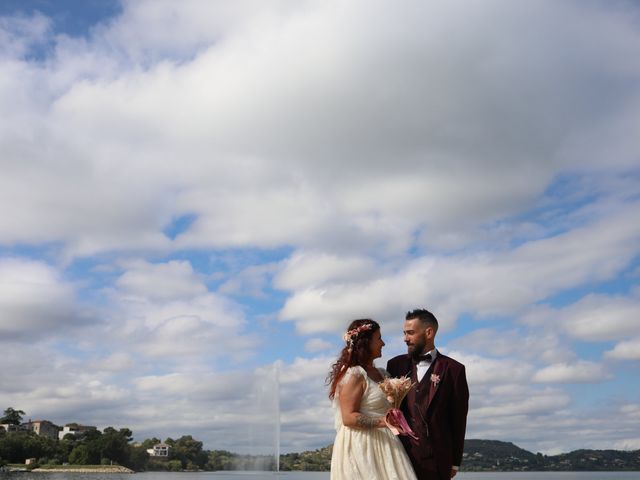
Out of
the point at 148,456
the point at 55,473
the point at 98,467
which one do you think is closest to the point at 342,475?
the point at 55,473

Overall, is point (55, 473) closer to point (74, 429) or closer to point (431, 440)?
point (74, 429)

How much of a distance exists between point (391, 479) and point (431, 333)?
143 cm

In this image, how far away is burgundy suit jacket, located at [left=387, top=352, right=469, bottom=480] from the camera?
273 inches

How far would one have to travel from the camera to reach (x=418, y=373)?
7.28 meters

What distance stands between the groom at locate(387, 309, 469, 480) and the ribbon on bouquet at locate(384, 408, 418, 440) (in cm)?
22

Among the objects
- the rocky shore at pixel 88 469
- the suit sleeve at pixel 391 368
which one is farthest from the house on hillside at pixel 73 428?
the suit sleeve at pixel 391 368

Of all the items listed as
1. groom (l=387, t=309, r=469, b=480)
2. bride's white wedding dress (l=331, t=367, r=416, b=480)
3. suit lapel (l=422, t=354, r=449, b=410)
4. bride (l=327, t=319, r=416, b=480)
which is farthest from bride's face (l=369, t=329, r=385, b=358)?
suit lapel (l=422, t=354, r=449, b=410)

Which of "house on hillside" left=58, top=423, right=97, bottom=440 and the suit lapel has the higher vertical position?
"house on hillside" left=58, top=423, right=97, bottom=440

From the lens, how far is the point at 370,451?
6.72 metres

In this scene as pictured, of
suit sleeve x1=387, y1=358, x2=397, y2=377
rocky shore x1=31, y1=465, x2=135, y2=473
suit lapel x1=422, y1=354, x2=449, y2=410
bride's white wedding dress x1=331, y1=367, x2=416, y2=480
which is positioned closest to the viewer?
bride's white wedding dress x1=331, y1=367, x2=416, y2=480

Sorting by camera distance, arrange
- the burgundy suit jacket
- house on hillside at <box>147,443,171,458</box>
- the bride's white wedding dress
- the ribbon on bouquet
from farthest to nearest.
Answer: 1. house on hillside at <box>147,443,171,458</box>
2. the burgundy suit jacket
3. the ribbon on bouquet
4. the bride's white wedding dress

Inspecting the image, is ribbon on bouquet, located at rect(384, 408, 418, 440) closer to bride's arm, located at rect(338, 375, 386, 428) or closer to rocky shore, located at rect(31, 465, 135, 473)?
bride's arm, located at rect(338, 375, 386, 428)

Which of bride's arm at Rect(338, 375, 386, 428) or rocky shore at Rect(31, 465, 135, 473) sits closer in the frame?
bride's arm at Rect(338, 375, 386, 428)

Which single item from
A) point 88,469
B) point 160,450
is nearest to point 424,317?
point 88,469
